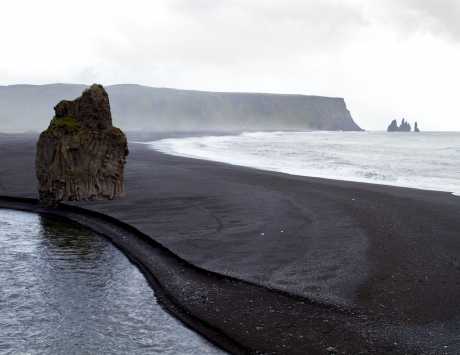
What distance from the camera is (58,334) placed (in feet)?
22.0

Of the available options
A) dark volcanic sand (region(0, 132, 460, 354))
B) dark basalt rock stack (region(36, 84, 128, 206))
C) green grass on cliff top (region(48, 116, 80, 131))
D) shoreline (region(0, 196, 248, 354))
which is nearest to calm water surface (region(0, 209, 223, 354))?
shoreline (region(0, 196, 248, 354))

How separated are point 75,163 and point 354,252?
31.3 ft

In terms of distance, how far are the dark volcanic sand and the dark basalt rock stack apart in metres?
1.13

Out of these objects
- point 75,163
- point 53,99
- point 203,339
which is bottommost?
point 203,339

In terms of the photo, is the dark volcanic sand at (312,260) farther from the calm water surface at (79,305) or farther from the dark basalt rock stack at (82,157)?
the dark basalt rock stack at (82,157)

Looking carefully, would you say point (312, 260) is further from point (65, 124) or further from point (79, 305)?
point (65, 124)

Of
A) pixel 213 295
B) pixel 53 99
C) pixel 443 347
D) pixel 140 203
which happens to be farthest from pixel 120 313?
pixel 53 99

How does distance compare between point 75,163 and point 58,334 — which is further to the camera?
point 75,163

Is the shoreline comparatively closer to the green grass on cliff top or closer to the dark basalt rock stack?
the dark basalt rock stack

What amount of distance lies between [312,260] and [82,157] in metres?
9.10

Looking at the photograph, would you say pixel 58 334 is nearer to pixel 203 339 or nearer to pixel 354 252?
pixel 203 339

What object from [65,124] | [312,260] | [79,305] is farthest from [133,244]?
[65,124]

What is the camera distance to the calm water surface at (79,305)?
6461 mm

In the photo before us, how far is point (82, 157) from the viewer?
15.8 metres
